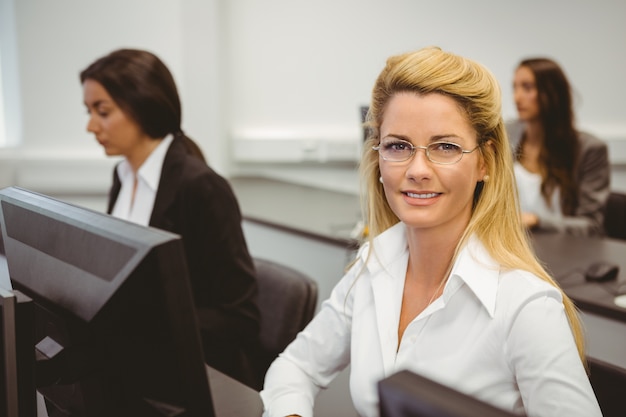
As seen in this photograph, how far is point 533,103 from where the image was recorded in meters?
2.94

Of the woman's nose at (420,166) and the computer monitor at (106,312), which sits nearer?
the computer monitor at (106,312)

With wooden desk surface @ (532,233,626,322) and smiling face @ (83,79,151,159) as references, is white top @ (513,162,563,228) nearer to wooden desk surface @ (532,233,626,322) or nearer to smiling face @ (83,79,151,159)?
wooden desk surface @ (532,233,626,322)

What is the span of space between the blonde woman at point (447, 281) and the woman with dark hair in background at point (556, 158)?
1.74m

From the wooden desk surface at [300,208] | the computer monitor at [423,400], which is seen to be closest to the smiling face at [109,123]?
the wooden desk surface at [300,208]

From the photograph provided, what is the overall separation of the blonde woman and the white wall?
2109mm

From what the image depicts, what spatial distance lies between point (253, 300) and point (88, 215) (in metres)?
0.97

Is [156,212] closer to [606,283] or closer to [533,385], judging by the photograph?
[533,385]

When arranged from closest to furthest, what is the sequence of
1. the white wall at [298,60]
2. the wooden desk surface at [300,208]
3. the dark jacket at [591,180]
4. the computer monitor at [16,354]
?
the computer monitor at [16,354]
the wooden desk surface at [300,208]
the dark jacket at [591,180]
the white wall at [298,60]

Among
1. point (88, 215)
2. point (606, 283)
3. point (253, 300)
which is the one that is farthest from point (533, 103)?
point (88, 215)

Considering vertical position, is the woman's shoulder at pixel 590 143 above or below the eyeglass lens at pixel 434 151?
below

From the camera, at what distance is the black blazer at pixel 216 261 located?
162 centimetres

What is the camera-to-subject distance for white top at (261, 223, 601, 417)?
3.15 ft

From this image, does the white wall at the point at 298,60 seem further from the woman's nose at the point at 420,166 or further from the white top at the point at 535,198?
the woman's nose at the point at 420,166

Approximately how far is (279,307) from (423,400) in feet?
3.88
